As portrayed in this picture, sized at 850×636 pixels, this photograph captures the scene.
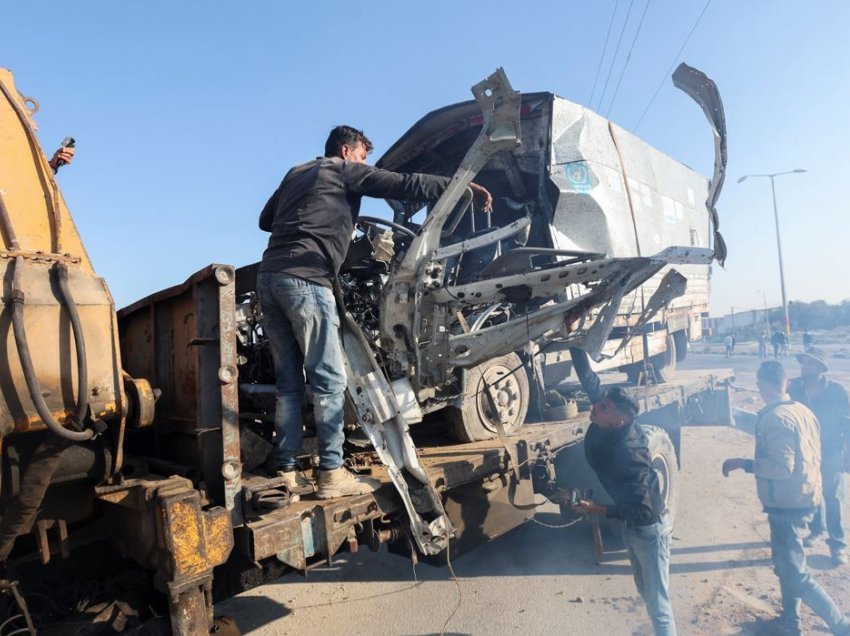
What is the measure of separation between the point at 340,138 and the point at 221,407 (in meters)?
1.75

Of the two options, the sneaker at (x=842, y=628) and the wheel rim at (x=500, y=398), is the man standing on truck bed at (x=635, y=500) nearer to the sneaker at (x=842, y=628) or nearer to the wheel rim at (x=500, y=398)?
the wheel rim at (x=500, y=398)

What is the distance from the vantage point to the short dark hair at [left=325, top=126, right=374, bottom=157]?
10.5 ft

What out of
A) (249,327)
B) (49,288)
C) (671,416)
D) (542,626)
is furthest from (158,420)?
(671,416)

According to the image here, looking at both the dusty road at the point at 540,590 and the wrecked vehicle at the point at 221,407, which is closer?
the wrecked vehicle at the point at 221,407

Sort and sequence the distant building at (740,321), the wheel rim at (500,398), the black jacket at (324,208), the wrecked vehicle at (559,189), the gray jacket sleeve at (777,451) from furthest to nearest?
the distant building at (740,321) → the wrecked vehicle at (559,189) → the wheel rim at (500,398) → the gray jacket sleeve at (777,451) → the black jacket at (324,208)

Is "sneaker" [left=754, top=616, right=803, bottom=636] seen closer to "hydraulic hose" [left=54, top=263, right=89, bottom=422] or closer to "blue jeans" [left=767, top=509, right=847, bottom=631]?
"blue jeans" [left=767, top=509, right=847, bottom=631]

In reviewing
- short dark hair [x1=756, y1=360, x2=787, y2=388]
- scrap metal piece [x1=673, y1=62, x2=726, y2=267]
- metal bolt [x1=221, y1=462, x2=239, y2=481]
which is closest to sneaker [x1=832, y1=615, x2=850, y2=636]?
short dark hair [x1=756, y1=360, x2=787, y2=388]

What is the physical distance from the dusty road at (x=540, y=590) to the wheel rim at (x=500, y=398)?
130 centimetres

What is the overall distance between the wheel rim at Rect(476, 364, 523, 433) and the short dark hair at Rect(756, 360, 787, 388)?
1.97 metres

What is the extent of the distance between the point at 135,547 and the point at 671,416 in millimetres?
6470

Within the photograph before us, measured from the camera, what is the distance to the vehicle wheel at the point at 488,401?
165 inches

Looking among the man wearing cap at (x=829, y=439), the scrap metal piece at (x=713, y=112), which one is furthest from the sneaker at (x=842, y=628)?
the scrap metal piece at (x=713, y=112)

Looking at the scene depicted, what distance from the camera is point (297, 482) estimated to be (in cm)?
280

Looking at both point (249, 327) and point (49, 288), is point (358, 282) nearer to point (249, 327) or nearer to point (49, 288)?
point (249, 327)
